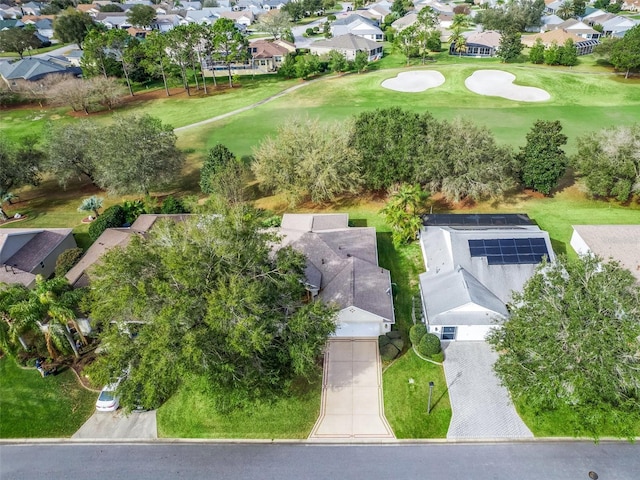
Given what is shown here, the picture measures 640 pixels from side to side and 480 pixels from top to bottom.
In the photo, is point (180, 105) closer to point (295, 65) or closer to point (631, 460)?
point (295, 65)

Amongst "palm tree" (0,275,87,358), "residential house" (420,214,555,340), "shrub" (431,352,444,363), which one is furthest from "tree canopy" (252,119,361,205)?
"palm tree" (0,275,87,358)

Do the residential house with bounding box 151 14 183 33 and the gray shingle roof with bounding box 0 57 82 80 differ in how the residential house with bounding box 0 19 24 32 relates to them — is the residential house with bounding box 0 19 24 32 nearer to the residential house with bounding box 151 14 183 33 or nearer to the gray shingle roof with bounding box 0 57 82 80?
the residential house with bounding box 151 14 183 33

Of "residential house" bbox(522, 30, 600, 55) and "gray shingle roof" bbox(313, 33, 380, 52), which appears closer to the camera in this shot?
"residential house" bbox(522, 30, 600, 55)

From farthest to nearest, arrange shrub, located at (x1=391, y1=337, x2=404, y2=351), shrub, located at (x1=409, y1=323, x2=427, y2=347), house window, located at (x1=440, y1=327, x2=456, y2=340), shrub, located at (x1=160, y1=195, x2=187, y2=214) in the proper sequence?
shrub, located at (x1=160, y1=195, x2=187, y2=214) → house window, located at (x1=440, y1=327, x2=456, y2=340) → shrub, located at (x1=391, y1=337, x2=404, y2=351) → shrub, located at (x1=409, y1=323, x2=427, y2=347)

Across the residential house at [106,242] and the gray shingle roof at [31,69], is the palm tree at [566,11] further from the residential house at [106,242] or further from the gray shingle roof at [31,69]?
the residential house at [106,242]

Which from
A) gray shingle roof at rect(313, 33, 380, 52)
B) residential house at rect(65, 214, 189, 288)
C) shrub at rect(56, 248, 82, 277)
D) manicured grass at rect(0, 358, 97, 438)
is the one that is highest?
gray shingle roof at rect(313, 33, 380, 52)

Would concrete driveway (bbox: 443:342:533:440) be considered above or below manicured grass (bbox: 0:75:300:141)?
below

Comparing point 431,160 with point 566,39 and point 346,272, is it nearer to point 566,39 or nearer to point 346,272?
point 346,272
